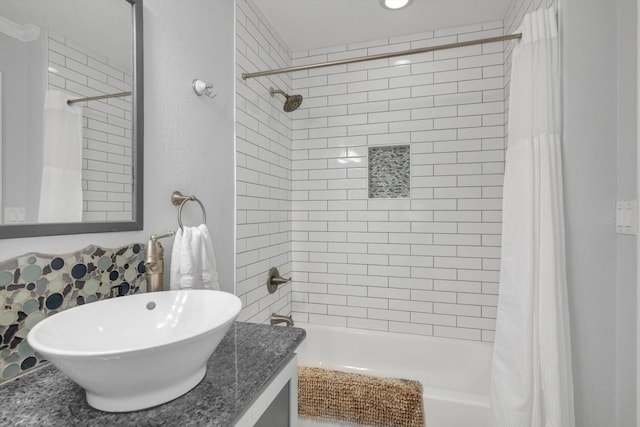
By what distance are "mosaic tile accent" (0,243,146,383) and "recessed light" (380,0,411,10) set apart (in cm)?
204

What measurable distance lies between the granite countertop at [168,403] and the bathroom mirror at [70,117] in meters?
0.37

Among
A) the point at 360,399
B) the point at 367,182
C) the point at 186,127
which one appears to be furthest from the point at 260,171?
the point at 360,399

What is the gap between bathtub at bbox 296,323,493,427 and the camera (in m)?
2.18

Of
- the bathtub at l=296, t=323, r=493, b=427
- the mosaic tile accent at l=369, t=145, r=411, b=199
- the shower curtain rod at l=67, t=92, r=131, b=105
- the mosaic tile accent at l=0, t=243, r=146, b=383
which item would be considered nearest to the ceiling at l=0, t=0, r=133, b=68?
the shower curtain rod at l=67, t=92, r=131, b=105

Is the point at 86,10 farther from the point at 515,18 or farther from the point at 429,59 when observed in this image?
the point at 515,18

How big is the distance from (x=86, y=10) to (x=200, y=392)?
1199 mm

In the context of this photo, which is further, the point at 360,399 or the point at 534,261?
the point at 360,399

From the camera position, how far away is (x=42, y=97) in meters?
0.84

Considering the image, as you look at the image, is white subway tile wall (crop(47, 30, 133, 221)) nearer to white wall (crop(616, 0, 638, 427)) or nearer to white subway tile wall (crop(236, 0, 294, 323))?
white subway tile wall (crop(236, 0, 294, 323))

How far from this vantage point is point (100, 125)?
1.01 metres

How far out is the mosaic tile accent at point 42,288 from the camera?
75 cm

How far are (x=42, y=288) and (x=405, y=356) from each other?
2.25 m

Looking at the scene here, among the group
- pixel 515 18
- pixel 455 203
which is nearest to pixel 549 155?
pixel 455 203

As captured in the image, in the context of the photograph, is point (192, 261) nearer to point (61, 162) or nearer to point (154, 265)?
point (154, 265)
